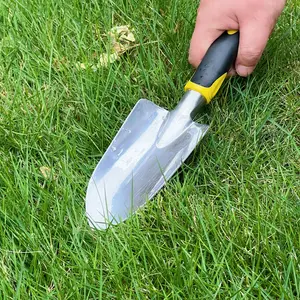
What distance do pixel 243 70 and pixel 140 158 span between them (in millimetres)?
363

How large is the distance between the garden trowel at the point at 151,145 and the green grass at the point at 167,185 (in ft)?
0.12

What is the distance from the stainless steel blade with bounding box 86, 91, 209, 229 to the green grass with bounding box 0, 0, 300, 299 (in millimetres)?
33

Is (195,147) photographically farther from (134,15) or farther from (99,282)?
(134,15)

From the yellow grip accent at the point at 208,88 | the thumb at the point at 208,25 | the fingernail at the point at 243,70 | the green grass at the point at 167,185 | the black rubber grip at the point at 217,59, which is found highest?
the thumb at the point at 208,25

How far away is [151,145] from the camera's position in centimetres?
142

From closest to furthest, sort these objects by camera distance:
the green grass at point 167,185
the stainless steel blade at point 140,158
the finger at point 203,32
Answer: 1. the green grass at point 167,185
2. the stainless steel blade at point 140,158
3. the finger at point 203,32

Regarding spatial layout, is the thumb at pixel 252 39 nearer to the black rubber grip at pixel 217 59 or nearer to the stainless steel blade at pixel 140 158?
the black rubber grip at pixel 217 59

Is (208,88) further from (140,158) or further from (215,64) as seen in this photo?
(140,158)

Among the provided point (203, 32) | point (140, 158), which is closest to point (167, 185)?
point (140, 158)

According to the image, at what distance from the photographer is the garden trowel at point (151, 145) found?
131cm

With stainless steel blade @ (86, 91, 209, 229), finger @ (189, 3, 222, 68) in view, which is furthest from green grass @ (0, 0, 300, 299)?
finger @ (189, 3, 222, 68)

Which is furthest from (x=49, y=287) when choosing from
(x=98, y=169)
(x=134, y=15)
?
(x=134, y=15)

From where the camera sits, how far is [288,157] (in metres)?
1.41

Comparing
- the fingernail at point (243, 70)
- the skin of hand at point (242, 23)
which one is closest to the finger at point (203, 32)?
the skin of hand at point (242, 23)
